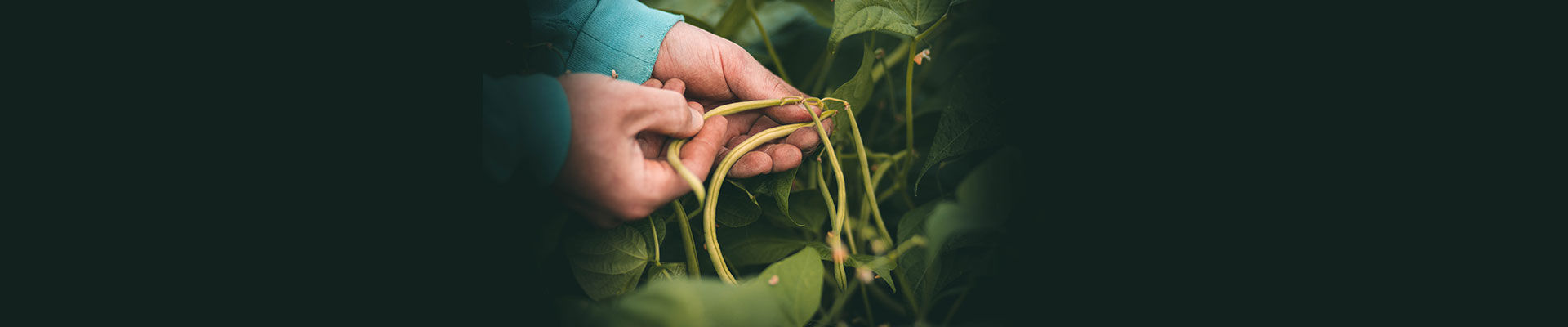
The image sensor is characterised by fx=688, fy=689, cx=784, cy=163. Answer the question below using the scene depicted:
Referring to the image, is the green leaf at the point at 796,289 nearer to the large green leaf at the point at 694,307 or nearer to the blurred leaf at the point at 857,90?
the large green leaf at the point at 694,307

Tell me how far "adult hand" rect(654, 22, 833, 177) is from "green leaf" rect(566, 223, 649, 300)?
0.12 metres

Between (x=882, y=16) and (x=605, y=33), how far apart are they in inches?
12.2

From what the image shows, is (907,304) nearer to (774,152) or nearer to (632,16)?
(774,152)

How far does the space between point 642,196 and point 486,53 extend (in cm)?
18

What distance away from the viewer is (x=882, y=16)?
2.14ft

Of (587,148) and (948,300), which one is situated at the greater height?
(587,148)

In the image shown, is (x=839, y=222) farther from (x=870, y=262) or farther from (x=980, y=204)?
(x=980, y=204)

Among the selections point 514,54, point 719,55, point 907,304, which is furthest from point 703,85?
point 907,304

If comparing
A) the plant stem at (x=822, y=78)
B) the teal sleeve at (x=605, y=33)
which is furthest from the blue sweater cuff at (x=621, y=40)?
the plant stem at (x=822, y=78)

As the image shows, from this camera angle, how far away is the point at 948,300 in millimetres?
778

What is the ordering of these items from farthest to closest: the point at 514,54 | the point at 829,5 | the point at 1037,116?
the point at 829,5
the point at 514,54
the point at 1037,116

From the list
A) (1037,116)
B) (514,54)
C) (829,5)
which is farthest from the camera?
(829,5)

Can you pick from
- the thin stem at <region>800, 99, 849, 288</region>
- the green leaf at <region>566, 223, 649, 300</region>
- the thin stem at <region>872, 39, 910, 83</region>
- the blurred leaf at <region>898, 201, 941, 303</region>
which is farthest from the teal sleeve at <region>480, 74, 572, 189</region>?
the thin stem at <region>872, 39, 910, 83</region>

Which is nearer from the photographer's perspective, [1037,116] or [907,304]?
[1037,116]
